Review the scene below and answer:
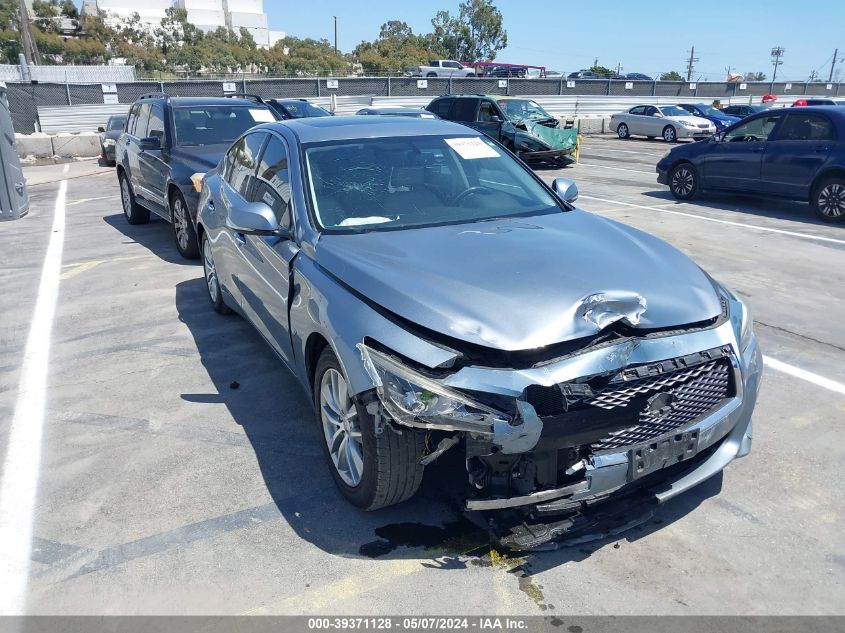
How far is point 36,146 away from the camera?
20.5 m

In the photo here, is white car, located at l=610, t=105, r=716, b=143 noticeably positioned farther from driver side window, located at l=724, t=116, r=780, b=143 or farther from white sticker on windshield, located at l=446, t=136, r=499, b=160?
white sticker on windshield, located at l=446, t=136, r=499, b=160

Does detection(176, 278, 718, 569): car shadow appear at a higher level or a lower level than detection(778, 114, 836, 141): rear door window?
lower

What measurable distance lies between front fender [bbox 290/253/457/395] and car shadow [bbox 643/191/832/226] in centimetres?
954

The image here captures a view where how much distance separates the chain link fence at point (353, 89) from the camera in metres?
22.4

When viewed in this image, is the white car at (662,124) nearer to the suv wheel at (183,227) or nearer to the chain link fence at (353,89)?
the chain link fence at (353,89)

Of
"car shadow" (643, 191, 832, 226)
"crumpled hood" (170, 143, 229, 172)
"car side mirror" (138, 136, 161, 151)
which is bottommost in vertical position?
"car shadow" (643, 191, 832, 226)

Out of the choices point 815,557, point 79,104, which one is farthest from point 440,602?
point 79,104

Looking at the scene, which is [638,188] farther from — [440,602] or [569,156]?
[440,602]

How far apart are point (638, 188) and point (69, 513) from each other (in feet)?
42.8

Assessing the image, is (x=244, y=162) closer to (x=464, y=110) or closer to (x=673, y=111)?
(x=464, y=110)

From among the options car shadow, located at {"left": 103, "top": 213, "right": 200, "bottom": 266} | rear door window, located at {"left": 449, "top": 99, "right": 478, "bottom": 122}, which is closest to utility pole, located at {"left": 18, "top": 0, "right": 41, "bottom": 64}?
rear door window, located at {"left": 449, "top": 99, "right": 478, "bottom": 122}

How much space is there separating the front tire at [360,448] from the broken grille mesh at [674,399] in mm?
806

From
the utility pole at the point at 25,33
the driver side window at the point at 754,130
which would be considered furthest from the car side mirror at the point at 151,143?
the utility pole at the point at 25,33

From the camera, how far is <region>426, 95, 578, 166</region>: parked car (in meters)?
17.0
